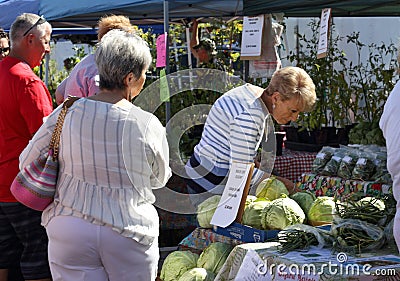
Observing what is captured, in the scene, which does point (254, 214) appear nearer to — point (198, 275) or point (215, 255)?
point (215, 255)

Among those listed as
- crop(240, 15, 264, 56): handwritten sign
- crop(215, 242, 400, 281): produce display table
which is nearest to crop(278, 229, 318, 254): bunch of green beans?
crop(215, 242, 400, 281): produce display table

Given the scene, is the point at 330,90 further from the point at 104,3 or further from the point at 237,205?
the point at 237,205

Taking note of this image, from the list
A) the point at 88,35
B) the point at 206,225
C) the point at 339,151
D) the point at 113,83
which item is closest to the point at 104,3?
the point at 339,151

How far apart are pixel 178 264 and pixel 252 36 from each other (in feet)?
8.14

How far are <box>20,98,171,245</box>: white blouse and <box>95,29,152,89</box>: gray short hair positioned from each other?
0.33ft

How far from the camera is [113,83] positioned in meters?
2.56

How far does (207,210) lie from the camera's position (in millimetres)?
3412

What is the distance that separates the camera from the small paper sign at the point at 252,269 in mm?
2695

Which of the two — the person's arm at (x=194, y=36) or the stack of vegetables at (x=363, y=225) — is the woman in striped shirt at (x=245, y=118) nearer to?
the stack of vegetables at (x=363, y=225)

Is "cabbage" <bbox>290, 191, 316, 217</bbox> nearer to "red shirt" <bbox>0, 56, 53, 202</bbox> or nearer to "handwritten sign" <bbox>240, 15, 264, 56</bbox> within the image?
"red shirt" <bbox>0, 56, 53, 202</bbox>

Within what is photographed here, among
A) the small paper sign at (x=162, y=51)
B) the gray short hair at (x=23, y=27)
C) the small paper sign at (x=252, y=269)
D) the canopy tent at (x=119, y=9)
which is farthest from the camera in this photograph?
the canopy tent at (x=119, y=9)

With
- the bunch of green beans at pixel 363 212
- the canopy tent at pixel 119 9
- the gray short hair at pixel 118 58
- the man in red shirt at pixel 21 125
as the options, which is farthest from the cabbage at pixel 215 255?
the canopy tent at pixel 119 9

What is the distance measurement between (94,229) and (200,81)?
3423mm

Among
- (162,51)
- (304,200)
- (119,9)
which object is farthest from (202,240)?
(119,9)
